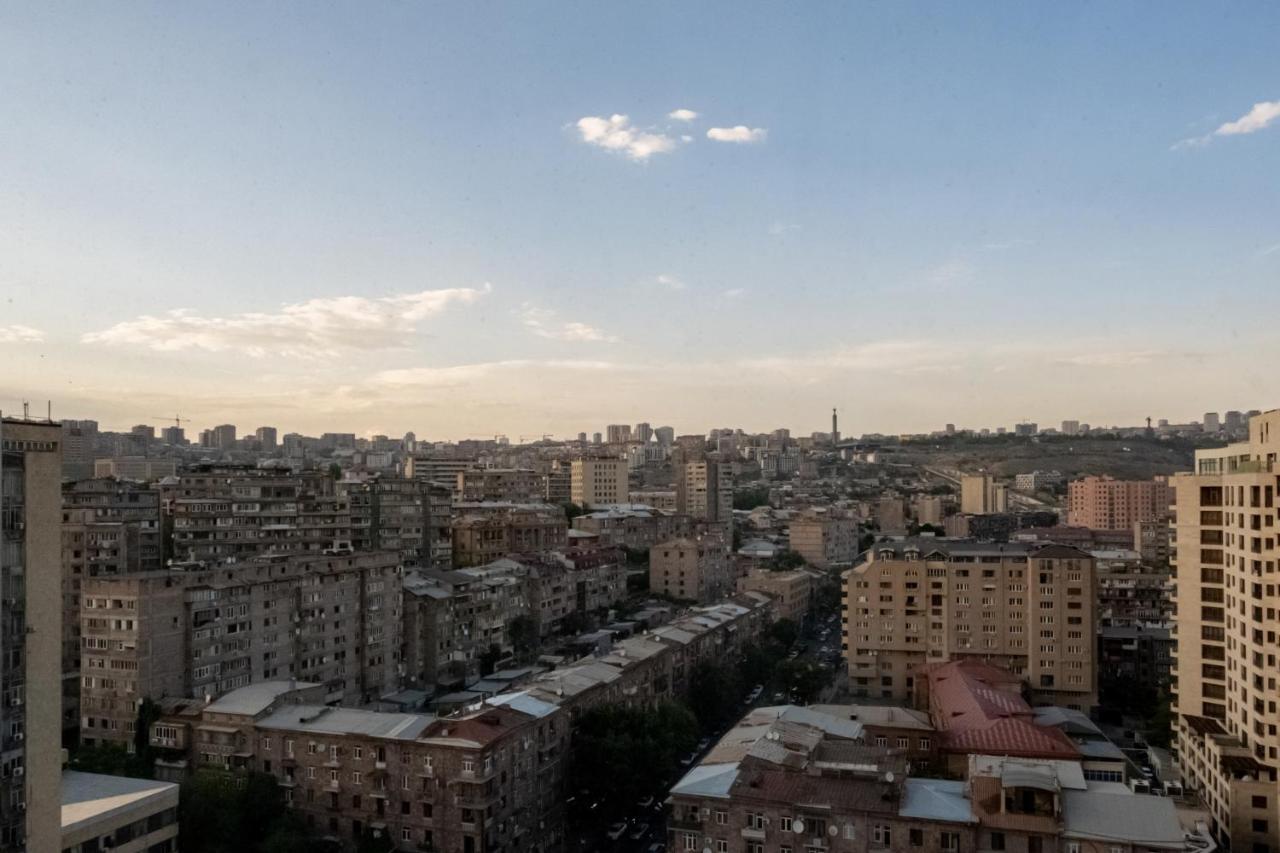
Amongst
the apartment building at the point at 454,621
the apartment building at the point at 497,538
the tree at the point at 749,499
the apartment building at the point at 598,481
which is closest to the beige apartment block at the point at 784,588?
the apartment building at the point at 497,538

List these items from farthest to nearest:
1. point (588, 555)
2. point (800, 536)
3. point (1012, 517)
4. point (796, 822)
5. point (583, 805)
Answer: point (1012, 517), point (800, 536), point (588, 555), point (583, 805), point (796, 822)

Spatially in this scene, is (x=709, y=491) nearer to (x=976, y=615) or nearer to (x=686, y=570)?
(x=686, y=570)

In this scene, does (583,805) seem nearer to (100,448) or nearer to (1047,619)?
(1047,619)

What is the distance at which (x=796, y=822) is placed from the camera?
13.4 metres

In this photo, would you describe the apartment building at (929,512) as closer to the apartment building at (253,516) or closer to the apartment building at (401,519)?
the apartment building at (401,519)

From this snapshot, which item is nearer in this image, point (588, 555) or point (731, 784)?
point (731, 784)

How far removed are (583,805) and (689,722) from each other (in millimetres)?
3312

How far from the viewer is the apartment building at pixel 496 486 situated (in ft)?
184

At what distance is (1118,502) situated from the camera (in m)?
64.5

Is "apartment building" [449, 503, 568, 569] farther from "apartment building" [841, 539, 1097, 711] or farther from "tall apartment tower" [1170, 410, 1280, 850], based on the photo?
"tall apartment tower" [1170, 410, 1280, 850]

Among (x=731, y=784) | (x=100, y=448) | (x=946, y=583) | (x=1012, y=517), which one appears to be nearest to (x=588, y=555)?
(x=946, y=583)

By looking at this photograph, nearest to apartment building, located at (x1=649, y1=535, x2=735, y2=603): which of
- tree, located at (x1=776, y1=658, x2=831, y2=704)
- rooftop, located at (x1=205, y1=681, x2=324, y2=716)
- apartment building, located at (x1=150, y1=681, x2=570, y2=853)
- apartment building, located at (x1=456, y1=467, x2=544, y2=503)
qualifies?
tree, located at (x1=776, y1=658, x2=831, y2=704)

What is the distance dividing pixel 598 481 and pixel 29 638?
5220 cm

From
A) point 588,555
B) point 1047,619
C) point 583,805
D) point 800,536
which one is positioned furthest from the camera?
point 800,536
